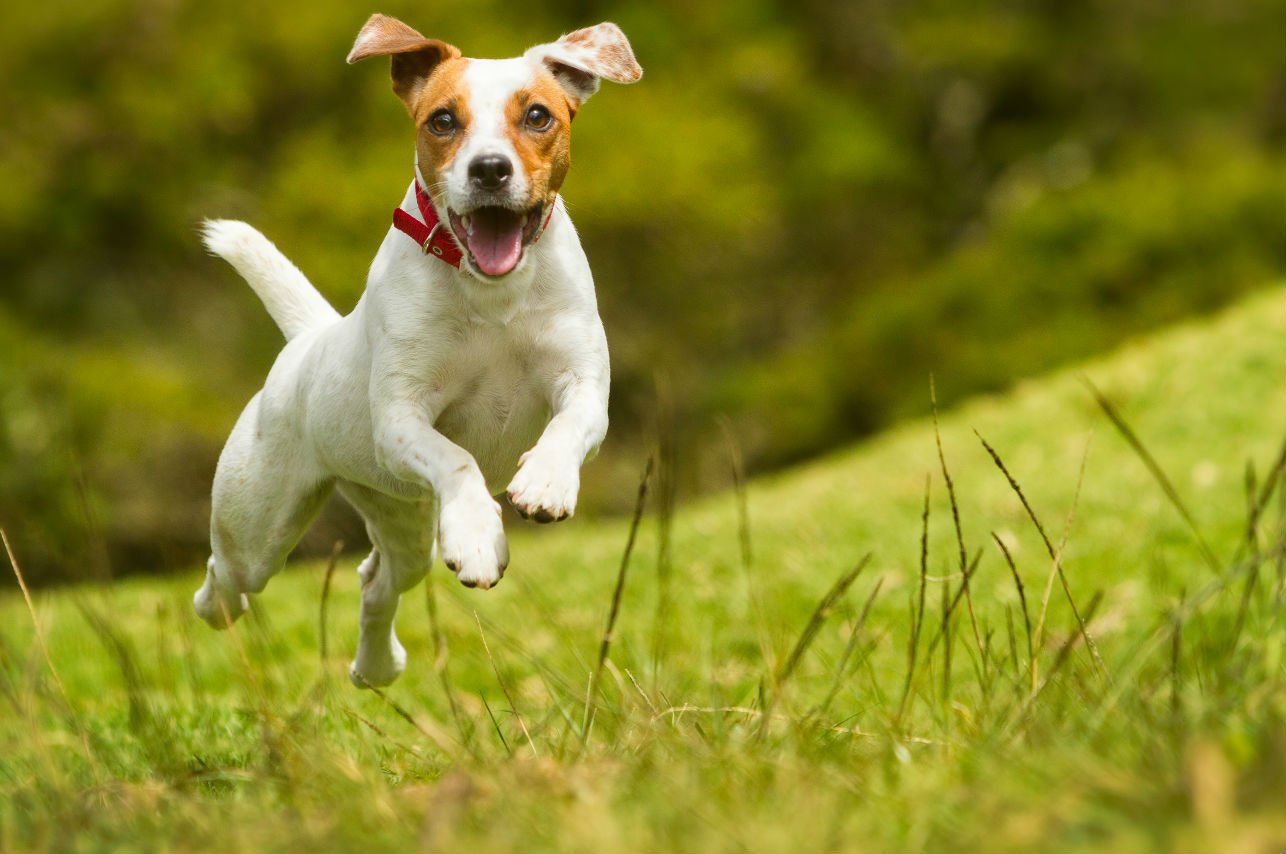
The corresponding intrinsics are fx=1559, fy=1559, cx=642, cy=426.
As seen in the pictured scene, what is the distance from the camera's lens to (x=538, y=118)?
12.1ft

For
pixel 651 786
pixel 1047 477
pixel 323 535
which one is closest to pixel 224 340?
pixel 323 535

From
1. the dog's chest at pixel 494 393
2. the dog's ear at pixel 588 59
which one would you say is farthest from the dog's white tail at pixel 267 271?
the dog's ear at pixel 588 59

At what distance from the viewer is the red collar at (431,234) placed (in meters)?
3.76

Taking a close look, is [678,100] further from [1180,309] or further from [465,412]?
[465,412]

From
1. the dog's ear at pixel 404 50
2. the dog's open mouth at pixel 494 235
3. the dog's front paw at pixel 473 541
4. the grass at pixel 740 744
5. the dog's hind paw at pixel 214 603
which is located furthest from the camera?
the dog's hind paw at pixel 214 603

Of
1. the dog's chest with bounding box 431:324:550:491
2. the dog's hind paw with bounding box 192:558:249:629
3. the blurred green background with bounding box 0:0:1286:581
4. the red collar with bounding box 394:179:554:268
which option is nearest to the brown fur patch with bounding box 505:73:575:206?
the red collar with bounding box 394:179:554:268

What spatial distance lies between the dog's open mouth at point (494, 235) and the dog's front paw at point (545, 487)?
45 centimetres

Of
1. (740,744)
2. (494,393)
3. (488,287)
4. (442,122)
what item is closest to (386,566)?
(494,393)

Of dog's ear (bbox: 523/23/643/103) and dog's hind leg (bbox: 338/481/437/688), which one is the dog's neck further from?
dog's hind leg (bbox: 338/481/437/688)

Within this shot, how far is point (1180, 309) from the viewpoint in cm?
1748

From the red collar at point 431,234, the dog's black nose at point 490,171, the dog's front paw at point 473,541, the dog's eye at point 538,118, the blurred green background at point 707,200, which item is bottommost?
the blurred green background at point 707,200

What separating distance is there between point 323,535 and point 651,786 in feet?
51.2

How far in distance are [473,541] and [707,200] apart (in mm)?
19750

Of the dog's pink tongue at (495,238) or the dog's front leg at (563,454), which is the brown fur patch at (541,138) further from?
the dog's front leg at (563,454)
